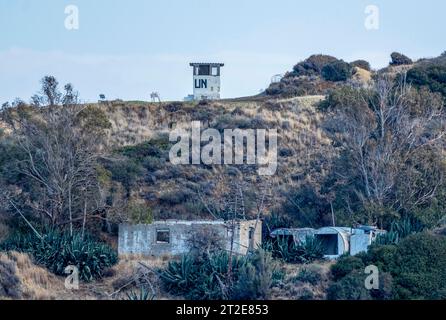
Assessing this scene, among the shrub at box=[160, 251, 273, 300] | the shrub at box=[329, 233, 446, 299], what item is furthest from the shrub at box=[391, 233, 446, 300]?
the shrub at box=[160, 251, 273, 300]

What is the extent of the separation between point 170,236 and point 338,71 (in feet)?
105

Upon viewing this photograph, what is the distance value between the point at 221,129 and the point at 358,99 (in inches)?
418

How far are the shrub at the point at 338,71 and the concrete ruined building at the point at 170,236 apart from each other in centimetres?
3056

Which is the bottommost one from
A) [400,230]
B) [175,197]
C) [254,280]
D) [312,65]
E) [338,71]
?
[254,280]

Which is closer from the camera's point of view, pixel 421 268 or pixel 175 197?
pixel 421 268

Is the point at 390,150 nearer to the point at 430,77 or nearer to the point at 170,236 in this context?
the point at 170,236

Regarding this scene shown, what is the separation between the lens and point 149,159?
38.9 meters

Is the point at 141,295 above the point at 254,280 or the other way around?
the other way around

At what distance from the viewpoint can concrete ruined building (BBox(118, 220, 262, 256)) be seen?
1123 inches

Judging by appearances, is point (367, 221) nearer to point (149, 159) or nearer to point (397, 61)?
point (149, 159)

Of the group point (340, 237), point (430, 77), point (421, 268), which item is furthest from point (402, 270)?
point (430, 77)

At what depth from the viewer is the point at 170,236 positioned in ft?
95.1

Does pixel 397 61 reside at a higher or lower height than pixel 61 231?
higher
